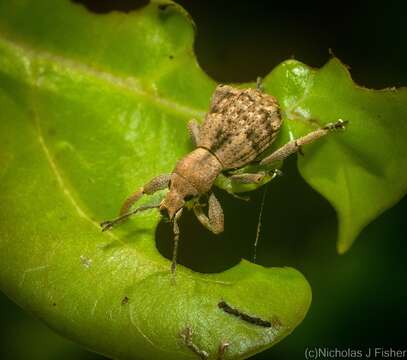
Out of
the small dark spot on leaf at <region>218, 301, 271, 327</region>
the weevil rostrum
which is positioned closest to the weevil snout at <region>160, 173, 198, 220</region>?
the weevil rostrum

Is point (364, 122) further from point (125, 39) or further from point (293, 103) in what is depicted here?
point (125, 39)

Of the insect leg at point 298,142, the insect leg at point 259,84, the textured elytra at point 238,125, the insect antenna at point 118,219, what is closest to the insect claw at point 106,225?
the insect antenna at point 118,219

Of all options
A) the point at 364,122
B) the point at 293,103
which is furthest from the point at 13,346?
the point at 364,122

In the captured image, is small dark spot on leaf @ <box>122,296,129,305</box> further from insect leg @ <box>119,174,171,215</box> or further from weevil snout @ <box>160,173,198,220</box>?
weevil snout @ <box>160,173,198,220</box>

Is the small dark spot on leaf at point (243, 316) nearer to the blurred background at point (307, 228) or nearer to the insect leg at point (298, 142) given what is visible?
the blurred background at point (307, 228)

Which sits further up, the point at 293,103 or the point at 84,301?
the point at 293,103

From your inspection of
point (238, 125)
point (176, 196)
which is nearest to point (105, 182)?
point (176, 196)
